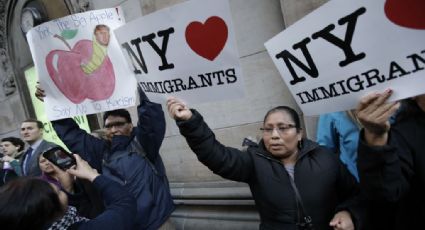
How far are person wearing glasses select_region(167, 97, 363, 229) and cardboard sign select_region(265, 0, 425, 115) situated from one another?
38 centimetres

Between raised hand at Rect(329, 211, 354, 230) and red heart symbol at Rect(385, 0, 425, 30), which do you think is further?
raised hand at Rect(329, 211, 354, 230)

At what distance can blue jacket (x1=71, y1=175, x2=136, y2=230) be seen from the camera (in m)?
1.55

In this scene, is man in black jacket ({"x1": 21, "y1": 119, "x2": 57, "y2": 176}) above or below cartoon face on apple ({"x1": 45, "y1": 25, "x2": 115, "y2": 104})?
below

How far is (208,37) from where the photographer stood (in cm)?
185

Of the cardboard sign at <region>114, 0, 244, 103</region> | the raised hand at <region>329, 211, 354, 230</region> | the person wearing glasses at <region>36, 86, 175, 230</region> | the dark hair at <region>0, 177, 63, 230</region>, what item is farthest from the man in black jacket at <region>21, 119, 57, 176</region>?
the raised hand at <region>329, 211, 354, 230</region>

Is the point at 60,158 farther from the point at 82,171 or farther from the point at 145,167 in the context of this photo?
the point at 145,167

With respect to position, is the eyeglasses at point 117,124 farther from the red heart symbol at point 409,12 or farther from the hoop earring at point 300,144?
the red heart symbol at point 409,12

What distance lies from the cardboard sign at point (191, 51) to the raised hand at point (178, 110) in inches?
2.0

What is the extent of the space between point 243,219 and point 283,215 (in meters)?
1.84

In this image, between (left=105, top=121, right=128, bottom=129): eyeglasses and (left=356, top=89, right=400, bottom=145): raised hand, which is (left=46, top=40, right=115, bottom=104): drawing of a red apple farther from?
(left=356, top=89, right=400, bottom=145): raised hand

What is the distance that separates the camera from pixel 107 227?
61.2 inches

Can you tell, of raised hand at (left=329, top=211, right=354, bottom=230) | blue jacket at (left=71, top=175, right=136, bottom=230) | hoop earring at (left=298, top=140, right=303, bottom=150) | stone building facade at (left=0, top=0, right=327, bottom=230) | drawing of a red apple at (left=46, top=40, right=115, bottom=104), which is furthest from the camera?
stone building facade at (left=0, top=0, right=327, bottom=230)

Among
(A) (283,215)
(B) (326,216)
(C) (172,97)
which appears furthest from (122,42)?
(B) (326,216)

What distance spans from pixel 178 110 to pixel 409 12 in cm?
108
